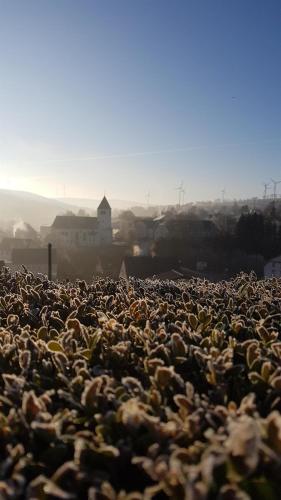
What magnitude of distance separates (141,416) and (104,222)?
7807 centimetres

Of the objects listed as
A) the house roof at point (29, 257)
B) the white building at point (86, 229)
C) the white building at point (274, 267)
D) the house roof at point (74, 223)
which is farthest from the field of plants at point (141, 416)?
the house roof at point (74, 223)

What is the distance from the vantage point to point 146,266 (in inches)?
1510

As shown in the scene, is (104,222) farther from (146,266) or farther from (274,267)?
(146,266)

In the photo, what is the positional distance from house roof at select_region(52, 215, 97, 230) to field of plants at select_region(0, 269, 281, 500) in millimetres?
76614

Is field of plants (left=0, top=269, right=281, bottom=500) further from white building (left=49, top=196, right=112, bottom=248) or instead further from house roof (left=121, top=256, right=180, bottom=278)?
white building (left=49, top=196, right=112, bottom=248)

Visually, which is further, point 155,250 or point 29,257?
point 155,250

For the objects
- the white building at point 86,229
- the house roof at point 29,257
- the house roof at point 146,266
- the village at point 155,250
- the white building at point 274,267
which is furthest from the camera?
the white building at point 86,229

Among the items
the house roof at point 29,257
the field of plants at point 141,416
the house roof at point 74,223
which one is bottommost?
the house roof at point 29,257

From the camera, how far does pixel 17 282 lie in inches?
264

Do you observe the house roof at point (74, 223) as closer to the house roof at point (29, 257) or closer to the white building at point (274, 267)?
the house roof at point (29, 257)

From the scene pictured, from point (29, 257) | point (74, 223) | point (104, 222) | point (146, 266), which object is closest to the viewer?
point (146, 266)

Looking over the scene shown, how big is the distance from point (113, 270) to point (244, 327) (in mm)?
41853

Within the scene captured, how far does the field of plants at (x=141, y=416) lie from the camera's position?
1712 millimetres

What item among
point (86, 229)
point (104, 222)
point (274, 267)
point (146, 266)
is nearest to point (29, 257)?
point (146, 266)
